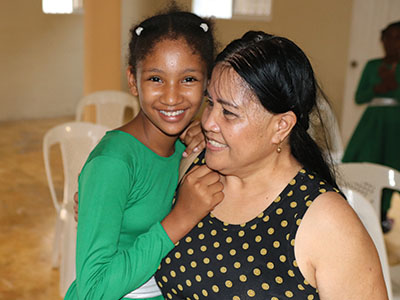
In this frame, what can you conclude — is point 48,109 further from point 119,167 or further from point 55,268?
point 119,167

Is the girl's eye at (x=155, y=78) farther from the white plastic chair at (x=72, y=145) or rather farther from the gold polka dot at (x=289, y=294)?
the white plastic chair at (x=72, y=145)

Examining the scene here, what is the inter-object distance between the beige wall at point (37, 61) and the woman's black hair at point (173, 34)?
23.0ft

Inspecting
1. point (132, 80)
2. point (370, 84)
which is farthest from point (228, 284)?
point (370, 84)

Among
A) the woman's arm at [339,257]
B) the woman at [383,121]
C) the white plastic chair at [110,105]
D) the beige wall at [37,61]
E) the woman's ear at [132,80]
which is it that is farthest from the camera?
the beige wall at [37,61]

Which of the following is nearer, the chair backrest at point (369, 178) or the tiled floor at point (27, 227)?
the chair backrest at point (369, 178)

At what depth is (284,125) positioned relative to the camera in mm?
1271

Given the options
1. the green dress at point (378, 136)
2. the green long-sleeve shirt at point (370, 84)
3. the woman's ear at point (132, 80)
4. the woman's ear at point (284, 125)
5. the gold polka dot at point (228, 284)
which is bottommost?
the green dress at point (378, 136)

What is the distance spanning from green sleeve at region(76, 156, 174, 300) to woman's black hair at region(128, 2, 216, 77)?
343 millimetres

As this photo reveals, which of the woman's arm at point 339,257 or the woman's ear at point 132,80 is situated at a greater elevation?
the woman's ear at point 132,80

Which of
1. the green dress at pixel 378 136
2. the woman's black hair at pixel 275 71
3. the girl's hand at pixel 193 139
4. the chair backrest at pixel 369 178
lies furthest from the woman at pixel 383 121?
the woman's black hair at pixel 275 71

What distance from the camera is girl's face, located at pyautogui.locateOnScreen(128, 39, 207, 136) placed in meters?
1.34

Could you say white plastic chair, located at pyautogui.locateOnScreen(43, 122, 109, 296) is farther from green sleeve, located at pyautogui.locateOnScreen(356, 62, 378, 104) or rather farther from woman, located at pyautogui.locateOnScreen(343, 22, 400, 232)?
green sleeve, located at pyautogui.locateOnScreen(356, 62, 378, 104)

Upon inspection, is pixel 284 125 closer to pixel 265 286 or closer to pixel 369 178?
pixel 265 286

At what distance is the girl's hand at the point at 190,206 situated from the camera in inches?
51.5
